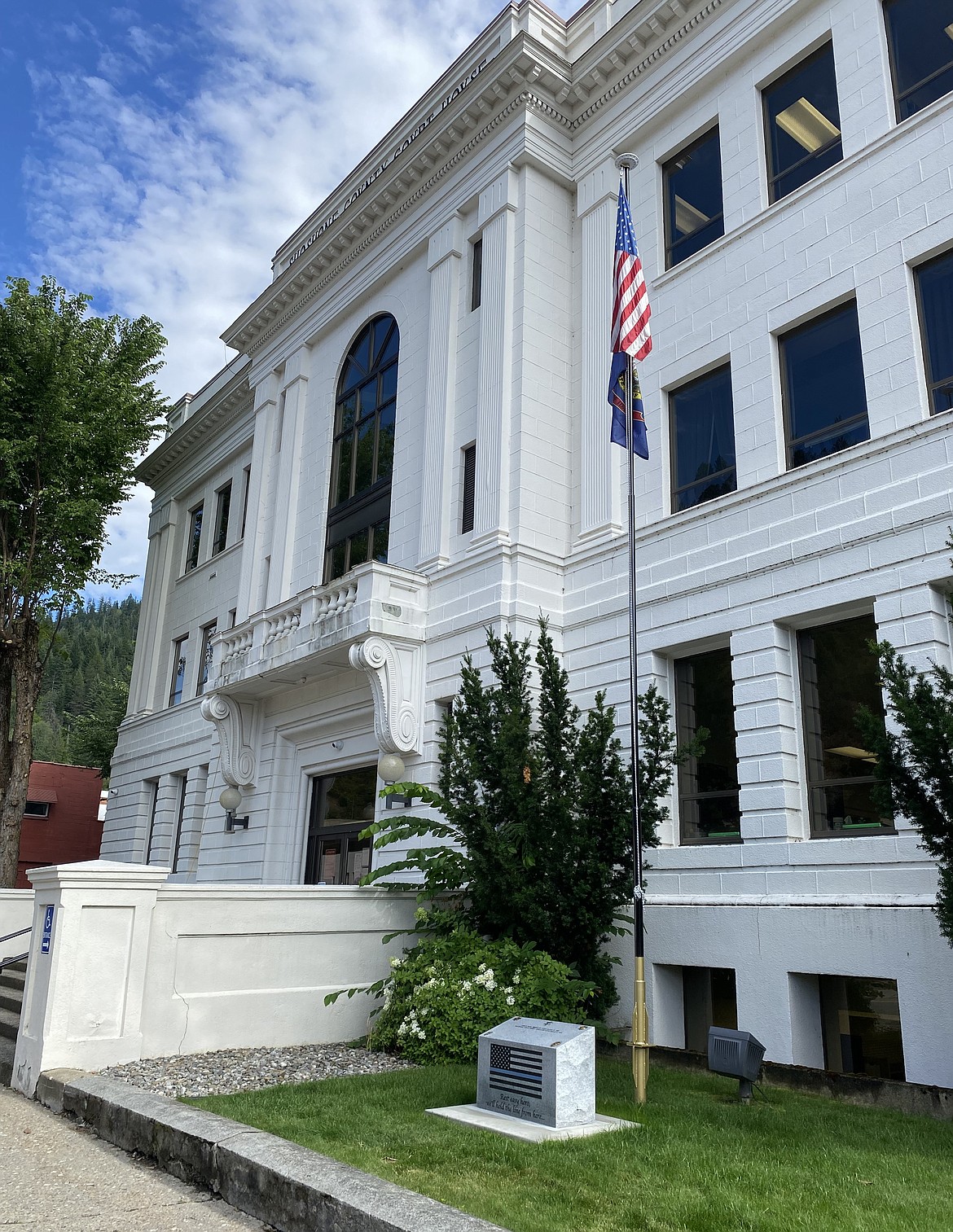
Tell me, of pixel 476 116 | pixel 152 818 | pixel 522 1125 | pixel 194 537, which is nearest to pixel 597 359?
pixel 476 116

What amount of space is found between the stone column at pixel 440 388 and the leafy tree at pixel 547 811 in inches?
231

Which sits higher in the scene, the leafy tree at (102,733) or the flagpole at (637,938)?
the leafy tree at (102,733)

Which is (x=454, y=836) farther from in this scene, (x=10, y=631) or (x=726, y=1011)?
(x=10, y=631)

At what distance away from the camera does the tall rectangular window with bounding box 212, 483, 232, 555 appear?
28.8m

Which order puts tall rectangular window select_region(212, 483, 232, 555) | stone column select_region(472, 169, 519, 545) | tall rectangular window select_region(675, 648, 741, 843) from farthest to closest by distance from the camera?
tall rectangular window select_region(212, 483, 232, 555) < stone column select_region(472, 169, 519, 545) < tall rectangular window select_region(675, 648, 741, 843)

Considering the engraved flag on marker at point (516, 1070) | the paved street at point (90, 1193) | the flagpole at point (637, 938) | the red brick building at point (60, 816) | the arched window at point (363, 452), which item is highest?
the arched window at point (363, 452)

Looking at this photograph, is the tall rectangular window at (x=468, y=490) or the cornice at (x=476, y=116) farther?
the tall rectangular window at (x=468, y=490)

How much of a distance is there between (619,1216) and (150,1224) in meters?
2.63

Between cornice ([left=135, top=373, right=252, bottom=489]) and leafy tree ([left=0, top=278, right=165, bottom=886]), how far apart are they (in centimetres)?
276

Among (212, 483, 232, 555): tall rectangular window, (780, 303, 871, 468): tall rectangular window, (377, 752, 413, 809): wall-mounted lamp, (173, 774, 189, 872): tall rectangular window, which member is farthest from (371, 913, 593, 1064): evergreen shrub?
(212, 483, 232, 555): tall rectangular window

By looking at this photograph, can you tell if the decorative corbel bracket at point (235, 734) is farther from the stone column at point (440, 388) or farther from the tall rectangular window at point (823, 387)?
the tall rectangular window at point (823, 387)

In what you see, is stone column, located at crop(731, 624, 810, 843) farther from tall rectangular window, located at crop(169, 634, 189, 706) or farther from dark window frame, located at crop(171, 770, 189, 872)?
tall rectangular window, located at crop(169, 634, 189, 706)

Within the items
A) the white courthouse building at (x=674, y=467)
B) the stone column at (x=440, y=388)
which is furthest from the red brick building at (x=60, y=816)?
the stone column at (x=440, y=388)

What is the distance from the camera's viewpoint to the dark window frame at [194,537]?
30562 millimetres
